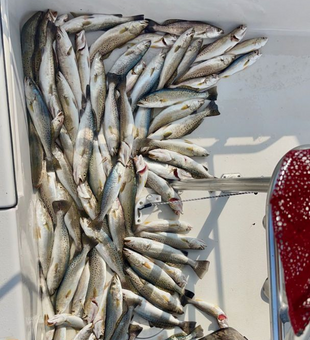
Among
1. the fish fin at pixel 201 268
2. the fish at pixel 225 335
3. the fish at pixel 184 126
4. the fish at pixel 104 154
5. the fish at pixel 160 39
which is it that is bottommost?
the fish at pixel 225 335

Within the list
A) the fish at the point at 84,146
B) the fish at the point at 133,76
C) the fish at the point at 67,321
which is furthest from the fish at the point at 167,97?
the fish at the point at 67,321

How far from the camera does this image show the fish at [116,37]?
2.42m

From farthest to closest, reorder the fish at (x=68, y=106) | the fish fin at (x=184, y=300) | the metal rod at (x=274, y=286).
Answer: the fish fin at (x=184, y=300)
the fish at (x=68, y=106)
the metal rod at (x=274, y=286)

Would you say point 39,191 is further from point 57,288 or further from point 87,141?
point 57,288

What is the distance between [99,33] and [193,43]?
2.02 feet

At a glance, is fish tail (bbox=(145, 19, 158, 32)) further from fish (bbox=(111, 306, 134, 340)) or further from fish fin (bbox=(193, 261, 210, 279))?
fish (bbox=(111, 306, 134, 340))

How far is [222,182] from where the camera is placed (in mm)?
1762

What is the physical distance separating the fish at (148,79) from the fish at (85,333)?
1.35 m

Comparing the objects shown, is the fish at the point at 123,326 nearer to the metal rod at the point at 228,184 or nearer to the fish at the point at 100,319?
the fish at the point at 100,319

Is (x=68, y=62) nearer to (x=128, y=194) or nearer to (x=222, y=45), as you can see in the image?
(x=128, y=194)

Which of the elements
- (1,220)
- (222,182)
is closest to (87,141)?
(1,220)

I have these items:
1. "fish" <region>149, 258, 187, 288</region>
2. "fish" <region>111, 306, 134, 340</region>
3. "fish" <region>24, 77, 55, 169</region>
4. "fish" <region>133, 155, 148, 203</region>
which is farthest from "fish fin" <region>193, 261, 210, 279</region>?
"fish" <region>24, 77, 55, 169</region>

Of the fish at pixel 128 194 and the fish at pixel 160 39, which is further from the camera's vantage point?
the fish at pixel 160 39

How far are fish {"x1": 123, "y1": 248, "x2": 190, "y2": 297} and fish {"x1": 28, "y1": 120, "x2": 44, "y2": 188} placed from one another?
667 millimetres
